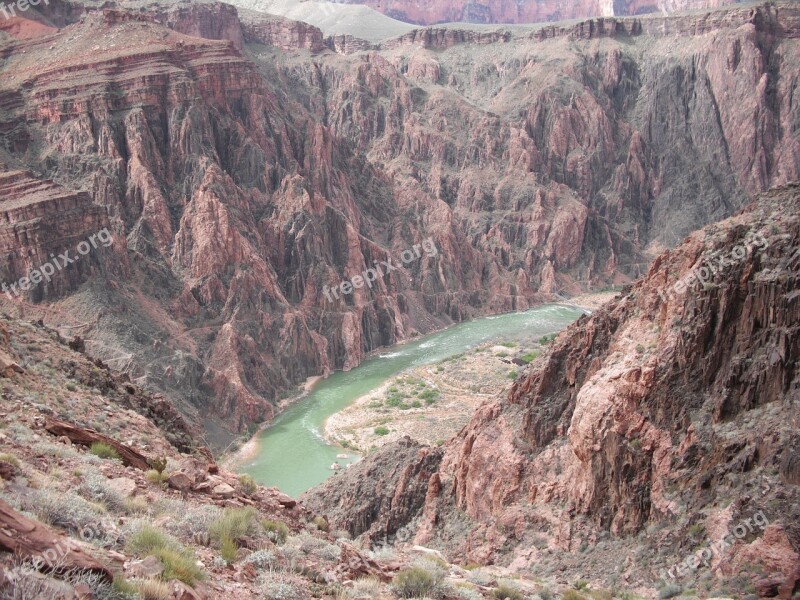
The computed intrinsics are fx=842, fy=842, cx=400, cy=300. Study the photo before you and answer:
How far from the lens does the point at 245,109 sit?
100375 millimetres

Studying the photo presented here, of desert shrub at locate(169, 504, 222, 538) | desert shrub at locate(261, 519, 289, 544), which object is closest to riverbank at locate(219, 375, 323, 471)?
desert shrub at locate(261, 519, 289, 544)

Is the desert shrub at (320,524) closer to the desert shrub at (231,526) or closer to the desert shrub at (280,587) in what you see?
the desert shrub at (231,526)

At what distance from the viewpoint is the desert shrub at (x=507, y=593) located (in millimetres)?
17175

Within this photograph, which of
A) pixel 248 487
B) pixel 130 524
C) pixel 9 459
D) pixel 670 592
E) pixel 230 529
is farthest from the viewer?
pixel 670 592

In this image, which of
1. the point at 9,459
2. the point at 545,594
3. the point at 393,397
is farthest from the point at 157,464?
the point at 393,397

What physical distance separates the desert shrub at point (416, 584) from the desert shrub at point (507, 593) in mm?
2358

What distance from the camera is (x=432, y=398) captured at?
71.6 meters

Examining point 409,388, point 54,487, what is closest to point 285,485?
point 409,388

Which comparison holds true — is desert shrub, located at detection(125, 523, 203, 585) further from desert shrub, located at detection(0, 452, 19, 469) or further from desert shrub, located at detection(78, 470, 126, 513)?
desert shrub, located at detection(0, 452, 19, 469)

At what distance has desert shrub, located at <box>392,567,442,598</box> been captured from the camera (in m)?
14.9

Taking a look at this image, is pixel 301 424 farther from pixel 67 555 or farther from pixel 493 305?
pixel 67 555

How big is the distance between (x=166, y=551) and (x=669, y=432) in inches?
721

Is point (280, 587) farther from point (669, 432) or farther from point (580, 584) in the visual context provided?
point (669, 432)

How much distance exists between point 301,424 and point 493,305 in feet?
157
